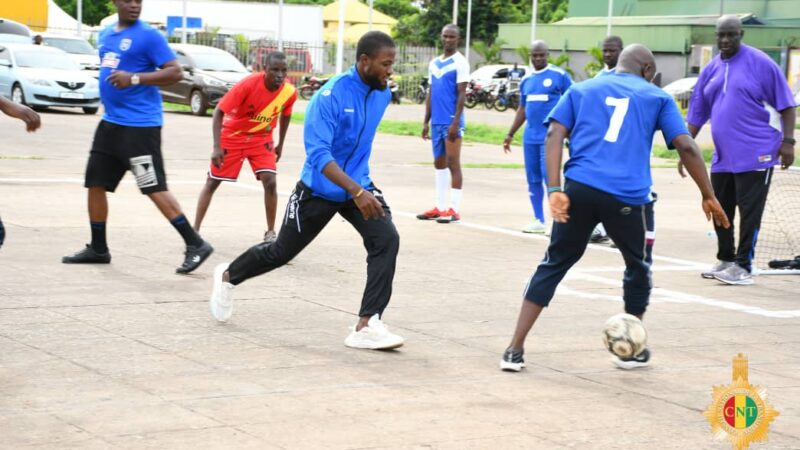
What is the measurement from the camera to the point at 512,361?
649 cm

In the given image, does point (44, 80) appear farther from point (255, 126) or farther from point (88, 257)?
point (88, 257)

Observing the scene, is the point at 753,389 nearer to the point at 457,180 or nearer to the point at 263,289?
the point at 263,289

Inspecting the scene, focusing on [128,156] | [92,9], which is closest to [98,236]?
[128,156]

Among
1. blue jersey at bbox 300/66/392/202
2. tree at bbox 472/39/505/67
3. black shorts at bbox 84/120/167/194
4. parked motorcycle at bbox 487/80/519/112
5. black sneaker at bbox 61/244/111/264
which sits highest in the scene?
blue jersey at bbox 300/66/392/202

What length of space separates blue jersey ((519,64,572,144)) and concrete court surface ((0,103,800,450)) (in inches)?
41.8

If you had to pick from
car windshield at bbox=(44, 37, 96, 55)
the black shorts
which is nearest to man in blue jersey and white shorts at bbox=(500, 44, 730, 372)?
the black shorts

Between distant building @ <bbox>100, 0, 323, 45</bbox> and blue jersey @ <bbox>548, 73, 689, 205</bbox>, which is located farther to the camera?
distant building @ <bbox>100, 0, 323, 45</bbox>

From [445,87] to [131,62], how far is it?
4.98m

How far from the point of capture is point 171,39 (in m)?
55.4

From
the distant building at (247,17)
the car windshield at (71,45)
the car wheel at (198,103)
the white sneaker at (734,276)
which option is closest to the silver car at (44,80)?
the car wheel at (198,103)

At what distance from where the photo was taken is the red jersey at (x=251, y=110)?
10.4m

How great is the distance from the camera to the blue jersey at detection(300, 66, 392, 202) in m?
6.71

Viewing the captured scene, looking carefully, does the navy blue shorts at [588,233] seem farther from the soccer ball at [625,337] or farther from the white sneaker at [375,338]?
the white sneaker at [375,338]

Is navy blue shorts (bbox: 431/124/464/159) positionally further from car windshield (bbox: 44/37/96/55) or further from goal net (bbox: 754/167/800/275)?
car windshield (bbox: 44/37/96/55)
